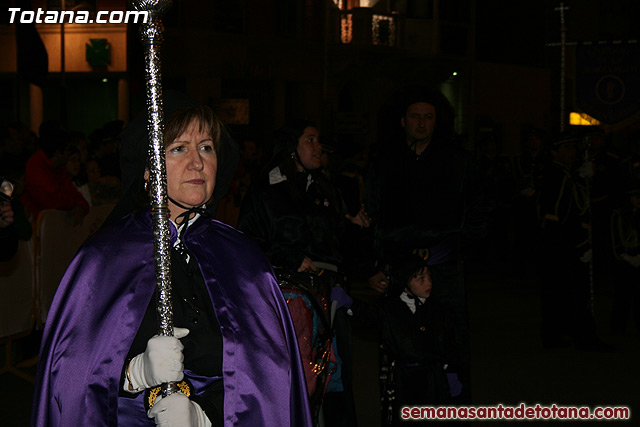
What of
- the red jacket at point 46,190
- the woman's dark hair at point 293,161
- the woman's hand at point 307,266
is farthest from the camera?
the red jacket at point 46,190

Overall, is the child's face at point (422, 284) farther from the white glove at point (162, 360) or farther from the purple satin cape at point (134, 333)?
the white glove at point (162, 360)

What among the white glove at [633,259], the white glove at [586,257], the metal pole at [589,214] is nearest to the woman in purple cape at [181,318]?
the white glove at [586,257]

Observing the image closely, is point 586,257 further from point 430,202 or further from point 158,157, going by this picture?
point 158,157

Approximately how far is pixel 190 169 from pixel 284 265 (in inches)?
112

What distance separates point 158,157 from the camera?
327 centimetres

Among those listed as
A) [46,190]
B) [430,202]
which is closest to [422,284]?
[430,202]

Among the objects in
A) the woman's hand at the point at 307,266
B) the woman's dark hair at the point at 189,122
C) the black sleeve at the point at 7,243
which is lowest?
the woman's hand at the point at 307,266

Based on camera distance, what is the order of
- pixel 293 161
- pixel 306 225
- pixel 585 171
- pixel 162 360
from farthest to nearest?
pixel 585 171 → pixel 293 161 → pixel 306 225 → pixel 162 360

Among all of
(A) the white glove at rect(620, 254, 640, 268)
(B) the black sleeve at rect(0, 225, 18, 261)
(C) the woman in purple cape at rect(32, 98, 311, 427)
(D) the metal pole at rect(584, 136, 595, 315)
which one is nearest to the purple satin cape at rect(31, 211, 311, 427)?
(C) the woman in purple cape at rect(32, 98, 311, 427)

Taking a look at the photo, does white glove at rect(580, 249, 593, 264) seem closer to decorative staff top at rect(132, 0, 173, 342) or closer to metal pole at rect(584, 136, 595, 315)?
metal pole at rect(584, 136, 595, 315)

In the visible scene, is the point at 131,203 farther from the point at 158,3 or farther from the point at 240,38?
the point at 240,38

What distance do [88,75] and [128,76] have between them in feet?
3.94

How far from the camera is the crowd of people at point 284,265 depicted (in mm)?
3562

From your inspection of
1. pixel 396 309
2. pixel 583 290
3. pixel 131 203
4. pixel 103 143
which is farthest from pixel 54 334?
pixel 103 143
